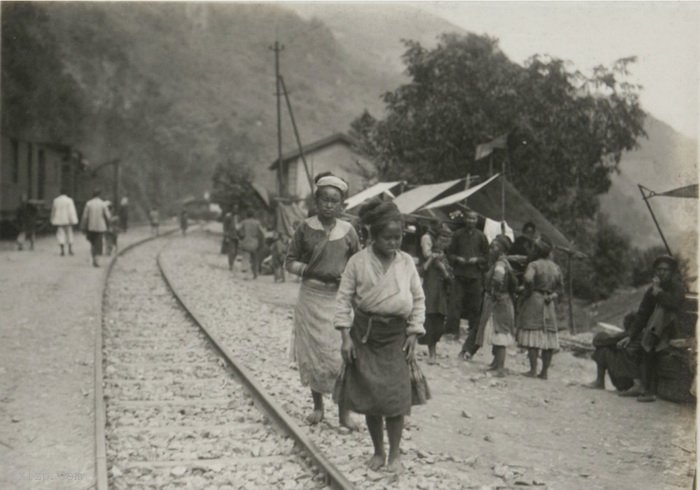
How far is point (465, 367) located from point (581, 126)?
12074mm

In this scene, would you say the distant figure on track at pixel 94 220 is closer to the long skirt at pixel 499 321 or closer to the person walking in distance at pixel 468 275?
the person walking in distance at pixel 468 275

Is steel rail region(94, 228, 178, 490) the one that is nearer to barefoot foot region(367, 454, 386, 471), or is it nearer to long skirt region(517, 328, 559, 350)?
barefoot foot region(367, 454, 386, 471)

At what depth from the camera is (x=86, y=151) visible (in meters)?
72.8

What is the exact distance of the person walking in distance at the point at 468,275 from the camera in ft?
28.9

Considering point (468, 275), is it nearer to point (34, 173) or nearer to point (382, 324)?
point (382, 324)

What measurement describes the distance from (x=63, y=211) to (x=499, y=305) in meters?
13.0

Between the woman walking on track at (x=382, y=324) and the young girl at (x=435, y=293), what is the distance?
13.1 ft

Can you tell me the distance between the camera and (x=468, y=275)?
8930 millimetres

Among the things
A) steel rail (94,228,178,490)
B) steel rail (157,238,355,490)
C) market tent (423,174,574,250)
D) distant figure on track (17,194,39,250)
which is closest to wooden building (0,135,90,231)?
distant figure on track (17,194,39,250)

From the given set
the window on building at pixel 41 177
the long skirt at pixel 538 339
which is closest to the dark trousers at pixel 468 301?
the long skirt at pixel 538 339

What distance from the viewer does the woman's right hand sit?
185 inches

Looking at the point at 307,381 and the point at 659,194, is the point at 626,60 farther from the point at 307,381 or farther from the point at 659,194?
the point at 307,381

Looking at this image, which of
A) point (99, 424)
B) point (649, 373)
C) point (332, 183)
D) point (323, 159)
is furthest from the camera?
point (323, 159)

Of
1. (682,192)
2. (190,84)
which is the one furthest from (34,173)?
(190,84)
